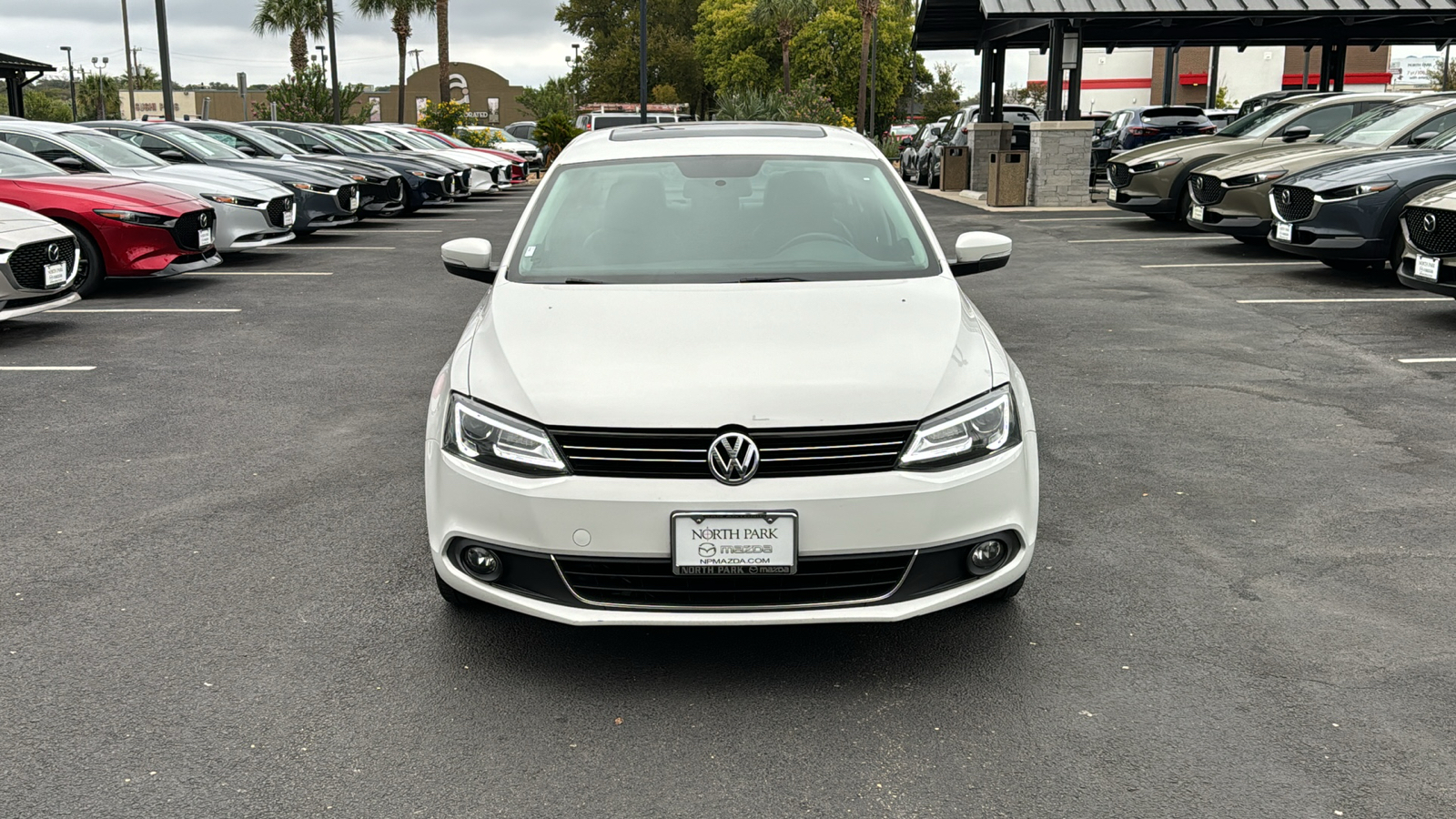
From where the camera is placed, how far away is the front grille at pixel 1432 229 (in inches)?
347

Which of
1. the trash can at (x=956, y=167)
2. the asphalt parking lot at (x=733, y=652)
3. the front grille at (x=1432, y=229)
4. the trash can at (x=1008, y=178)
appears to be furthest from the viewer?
the trash can at (x=956, y=167)

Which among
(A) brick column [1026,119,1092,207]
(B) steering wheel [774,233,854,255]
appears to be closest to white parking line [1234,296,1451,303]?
(B) steering wheel [774,233,854,255]

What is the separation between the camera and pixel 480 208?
24.4 metres

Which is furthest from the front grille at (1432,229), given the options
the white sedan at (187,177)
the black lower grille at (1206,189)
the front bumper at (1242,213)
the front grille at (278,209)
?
the front grille at (278,209)

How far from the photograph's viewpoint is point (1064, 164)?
22234mm

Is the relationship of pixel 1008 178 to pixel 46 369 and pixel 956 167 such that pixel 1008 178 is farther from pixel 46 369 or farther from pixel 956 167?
pixel 46 369

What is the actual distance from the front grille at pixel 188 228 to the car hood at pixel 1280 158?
10.6 m

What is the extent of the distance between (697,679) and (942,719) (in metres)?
0.71

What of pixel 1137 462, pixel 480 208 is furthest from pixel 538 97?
pixel 1137 462

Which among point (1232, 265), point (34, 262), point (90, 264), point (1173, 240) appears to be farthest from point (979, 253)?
point (1173, 240)

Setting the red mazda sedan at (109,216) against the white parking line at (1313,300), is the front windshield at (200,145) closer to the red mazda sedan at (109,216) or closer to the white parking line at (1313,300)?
the red mazda sedan at (109,216)

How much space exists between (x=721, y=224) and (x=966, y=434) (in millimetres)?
1587

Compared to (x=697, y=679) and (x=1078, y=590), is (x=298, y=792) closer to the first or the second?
(x=697, y=679)

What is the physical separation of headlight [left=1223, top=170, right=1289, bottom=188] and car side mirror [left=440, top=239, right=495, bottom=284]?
1075cm
